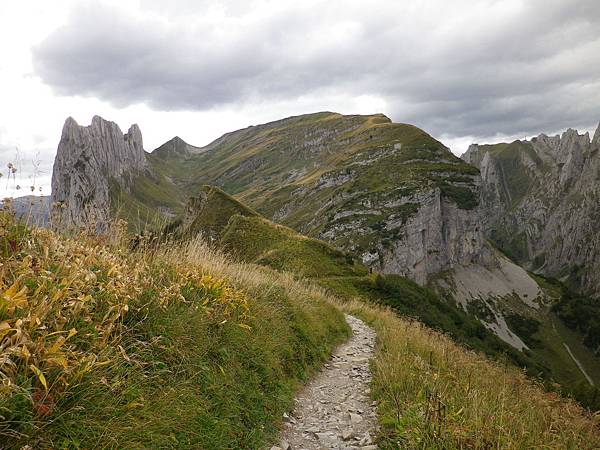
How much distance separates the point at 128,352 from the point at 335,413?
4339 mm

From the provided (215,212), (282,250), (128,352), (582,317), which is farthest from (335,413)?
(582,317)

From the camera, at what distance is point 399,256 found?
125375 mm

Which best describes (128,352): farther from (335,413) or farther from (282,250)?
(282,250)

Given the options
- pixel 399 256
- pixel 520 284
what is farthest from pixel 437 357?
pixel 520 284

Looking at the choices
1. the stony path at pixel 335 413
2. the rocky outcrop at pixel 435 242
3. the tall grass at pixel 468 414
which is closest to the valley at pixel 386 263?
the tall grass at pixel 468 414

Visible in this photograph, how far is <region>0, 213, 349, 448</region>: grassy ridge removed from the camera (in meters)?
3.29

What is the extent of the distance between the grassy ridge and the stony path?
0.41 m

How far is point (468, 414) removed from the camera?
5555mm

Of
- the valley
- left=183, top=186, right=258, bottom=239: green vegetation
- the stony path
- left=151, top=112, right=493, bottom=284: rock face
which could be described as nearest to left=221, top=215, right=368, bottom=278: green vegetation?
the valley

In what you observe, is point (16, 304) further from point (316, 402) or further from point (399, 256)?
point (399, 256)

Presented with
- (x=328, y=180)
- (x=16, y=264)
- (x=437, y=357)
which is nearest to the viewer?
(x=16, y=264)

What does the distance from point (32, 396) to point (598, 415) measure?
6.88 meters

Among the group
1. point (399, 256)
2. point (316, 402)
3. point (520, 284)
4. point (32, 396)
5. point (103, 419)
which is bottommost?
point (520, 284)

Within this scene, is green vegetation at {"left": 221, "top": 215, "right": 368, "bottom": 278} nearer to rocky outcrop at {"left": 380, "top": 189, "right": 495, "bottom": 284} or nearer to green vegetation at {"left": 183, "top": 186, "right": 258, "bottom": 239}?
green vegetation at {"left": 183, "top": 186, "right": 258, "bottom": 239}
